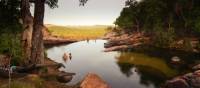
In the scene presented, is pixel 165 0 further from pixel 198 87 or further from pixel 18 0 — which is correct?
pixel 198 87

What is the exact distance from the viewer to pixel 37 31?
3150cm

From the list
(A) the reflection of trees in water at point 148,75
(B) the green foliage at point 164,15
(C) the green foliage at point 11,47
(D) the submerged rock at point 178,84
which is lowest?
(A) the reflection of trees in water at point 148,75

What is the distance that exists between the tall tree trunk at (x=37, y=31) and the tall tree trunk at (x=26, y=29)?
63.9 inches

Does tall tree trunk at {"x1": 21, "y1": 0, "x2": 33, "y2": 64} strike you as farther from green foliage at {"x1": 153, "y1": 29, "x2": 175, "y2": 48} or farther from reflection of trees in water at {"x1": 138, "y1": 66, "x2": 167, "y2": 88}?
green foliage at {"x1": 153, "y1": 29, "x2": 175, "y2": 48}

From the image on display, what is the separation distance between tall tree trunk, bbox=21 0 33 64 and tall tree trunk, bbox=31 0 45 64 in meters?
1.62

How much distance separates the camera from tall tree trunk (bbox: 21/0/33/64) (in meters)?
33.5

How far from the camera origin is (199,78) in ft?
111

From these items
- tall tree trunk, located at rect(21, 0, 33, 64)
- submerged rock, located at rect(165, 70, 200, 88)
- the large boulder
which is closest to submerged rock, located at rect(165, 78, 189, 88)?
submerged rock, located at rect(165, 70, 200, 88)

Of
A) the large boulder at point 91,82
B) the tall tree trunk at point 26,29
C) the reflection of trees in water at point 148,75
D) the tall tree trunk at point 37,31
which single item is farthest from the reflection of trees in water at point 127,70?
the large boulder at point 91,82

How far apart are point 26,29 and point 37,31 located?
11.1 feet

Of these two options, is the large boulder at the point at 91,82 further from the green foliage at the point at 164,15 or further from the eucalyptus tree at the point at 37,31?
the green foliage at the point at 164,15

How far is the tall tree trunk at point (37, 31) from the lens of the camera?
30828 millimetres

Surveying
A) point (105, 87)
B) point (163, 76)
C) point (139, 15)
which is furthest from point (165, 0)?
point (105, 87)

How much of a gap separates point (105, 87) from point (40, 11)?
11417 mm
